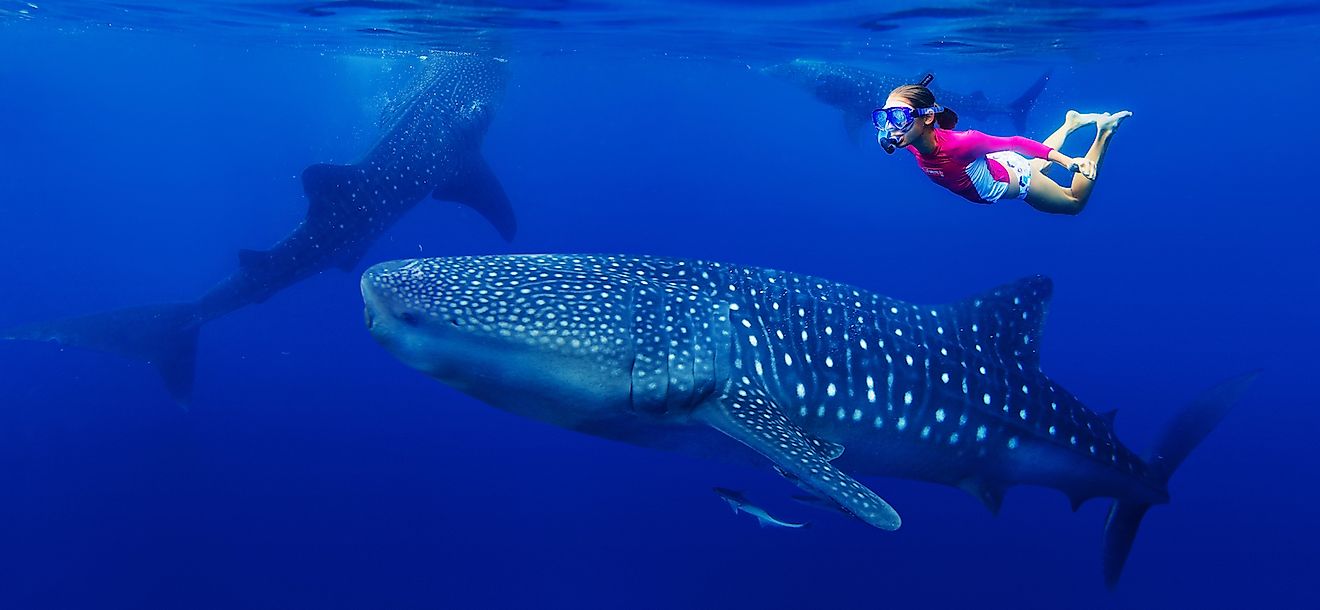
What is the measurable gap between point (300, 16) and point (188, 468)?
10.9 metres

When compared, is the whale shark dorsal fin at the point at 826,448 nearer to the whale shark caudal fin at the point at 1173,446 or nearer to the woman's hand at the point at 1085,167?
the woman's hand at the point at 1085,167

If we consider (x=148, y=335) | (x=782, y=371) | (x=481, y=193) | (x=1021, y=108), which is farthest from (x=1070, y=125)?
(x=1021, y=108)

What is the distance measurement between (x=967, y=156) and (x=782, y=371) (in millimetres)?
1750

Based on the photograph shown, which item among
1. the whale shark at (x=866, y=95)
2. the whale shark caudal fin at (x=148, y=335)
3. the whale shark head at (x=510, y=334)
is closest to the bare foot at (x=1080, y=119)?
the whale shark head at (x=510, y=334)

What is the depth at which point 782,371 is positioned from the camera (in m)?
4.38

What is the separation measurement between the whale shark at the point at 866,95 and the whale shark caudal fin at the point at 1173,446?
1142cm

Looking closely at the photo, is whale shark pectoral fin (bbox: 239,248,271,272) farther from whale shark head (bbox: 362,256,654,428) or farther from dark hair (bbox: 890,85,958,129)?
dark hair (bbox: 890,85,958,129)

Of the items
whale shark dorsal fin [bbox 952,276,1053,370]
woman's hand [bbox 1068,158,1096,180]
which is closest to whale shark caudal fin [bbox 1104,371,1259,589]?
whale shark dorsal fin [bbox 952,276,1053,370]

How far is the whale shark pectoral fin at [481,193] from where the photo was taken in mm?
13281

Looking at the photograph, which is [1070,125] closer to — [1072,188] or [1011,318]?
[1072,188]

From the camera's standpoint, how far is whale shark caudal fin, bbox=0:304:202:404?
8.28m

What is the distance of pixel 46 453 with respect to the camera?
36.6ft

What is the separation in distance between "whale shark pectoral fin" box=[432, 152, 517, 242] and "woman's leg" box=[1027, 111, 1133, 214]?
10133 millimetres

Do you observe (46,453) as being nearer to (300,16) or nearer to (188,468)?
(188,468)
